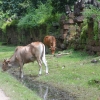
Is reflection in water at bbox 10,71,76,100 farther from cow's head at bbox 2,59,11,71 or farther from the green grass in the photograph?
cow's head at bbox 2,59,11,71

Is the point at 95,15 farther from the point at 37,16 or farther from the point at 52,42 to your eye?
the point at 37,16

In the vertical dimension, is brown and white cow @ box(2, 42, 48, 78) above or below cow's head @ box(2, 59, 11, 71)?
above

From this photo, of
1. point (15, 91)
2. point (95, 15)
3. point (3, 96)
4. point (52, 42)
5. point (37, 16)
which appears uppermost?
point (95, 15)

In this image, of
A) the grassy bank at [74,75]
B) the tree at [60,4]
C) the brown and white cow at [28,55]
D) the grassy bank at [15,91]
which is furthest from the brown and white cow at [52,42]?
the grassy bank at [15,91]

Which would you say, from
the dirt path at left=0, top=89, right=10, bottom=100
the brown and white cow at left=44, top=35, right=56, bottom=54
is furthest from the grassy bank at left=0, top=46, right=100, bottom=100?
the brown and white cow at left=44, top=35, right=56, bottom=54

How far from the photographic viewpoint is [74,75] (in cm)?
1357

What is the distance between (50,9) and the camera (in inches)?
Answer: 1069

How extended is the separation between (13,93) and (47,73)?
451cm

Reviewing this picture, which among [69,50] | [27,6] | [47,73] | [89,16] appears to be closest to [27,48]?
[47,73]

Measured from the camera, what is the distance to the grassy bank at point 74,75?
11323mm

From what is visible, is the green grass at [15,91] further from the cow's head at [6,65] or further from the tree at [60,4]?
the tree at [60,4]

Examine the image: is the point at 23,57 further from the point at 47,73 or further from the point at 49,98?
the point at 49,98

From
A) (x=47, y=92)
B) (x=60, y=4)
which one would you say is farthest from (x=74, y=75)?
(x=60, y=4)

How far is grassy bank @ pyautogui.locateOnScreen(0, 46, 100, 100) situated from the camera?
11.3 meters
